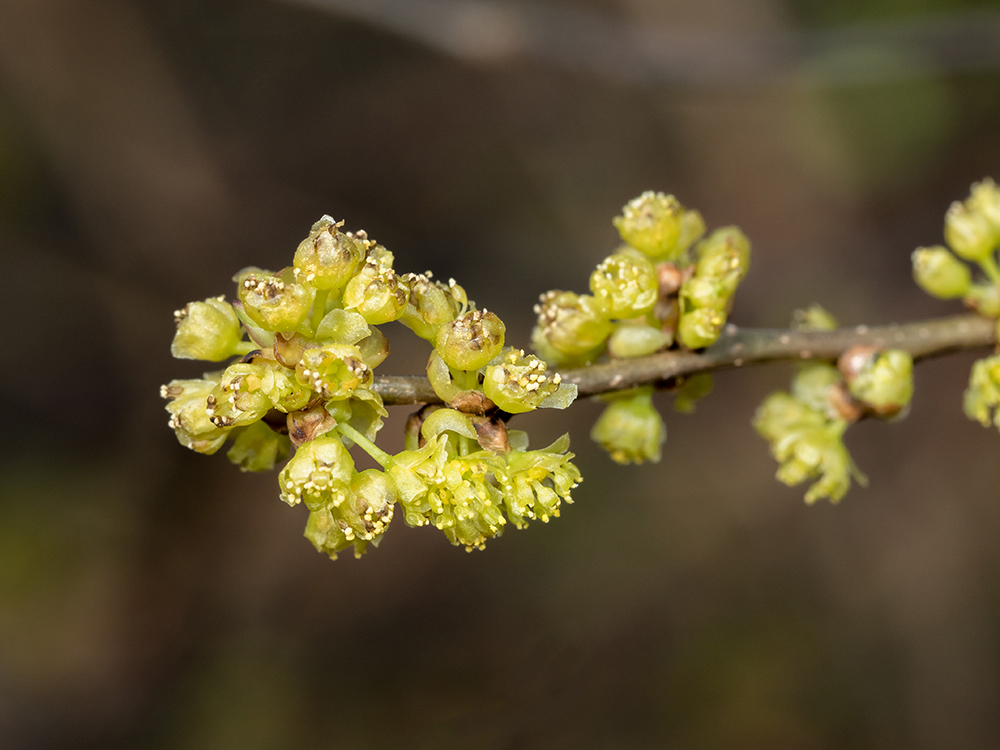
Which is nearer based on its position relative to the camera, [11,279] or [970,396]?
[970,396]

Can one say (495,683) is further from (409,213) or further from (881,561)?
(409,213)

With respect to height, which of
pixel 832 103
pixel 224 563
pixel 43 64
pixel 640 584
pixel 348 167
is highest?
pixel 43 64

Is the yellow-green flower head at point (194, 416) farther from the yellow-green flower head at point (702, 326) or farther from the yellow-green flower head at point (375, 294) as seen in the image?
the yellow-green flower head at point (702, 326)

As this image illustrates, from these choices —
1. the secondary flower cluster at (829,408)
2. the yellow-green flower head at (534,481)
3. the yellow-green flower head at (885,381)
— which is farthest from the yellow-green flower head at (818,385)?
the yellow-green flower head at (534,481)

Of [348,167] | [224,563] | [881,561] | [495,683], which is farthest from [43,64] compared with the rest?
[881,561]

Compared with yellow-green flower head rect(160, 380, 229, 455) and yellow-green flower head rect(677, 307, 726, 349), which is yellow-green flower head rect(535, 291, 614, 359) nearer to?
yellow-green flower head rect(677, 307, 726, 349)

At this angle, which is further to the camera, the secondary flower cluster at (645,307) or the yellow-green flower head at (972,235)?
the yellow-green flower head at (972,235)
